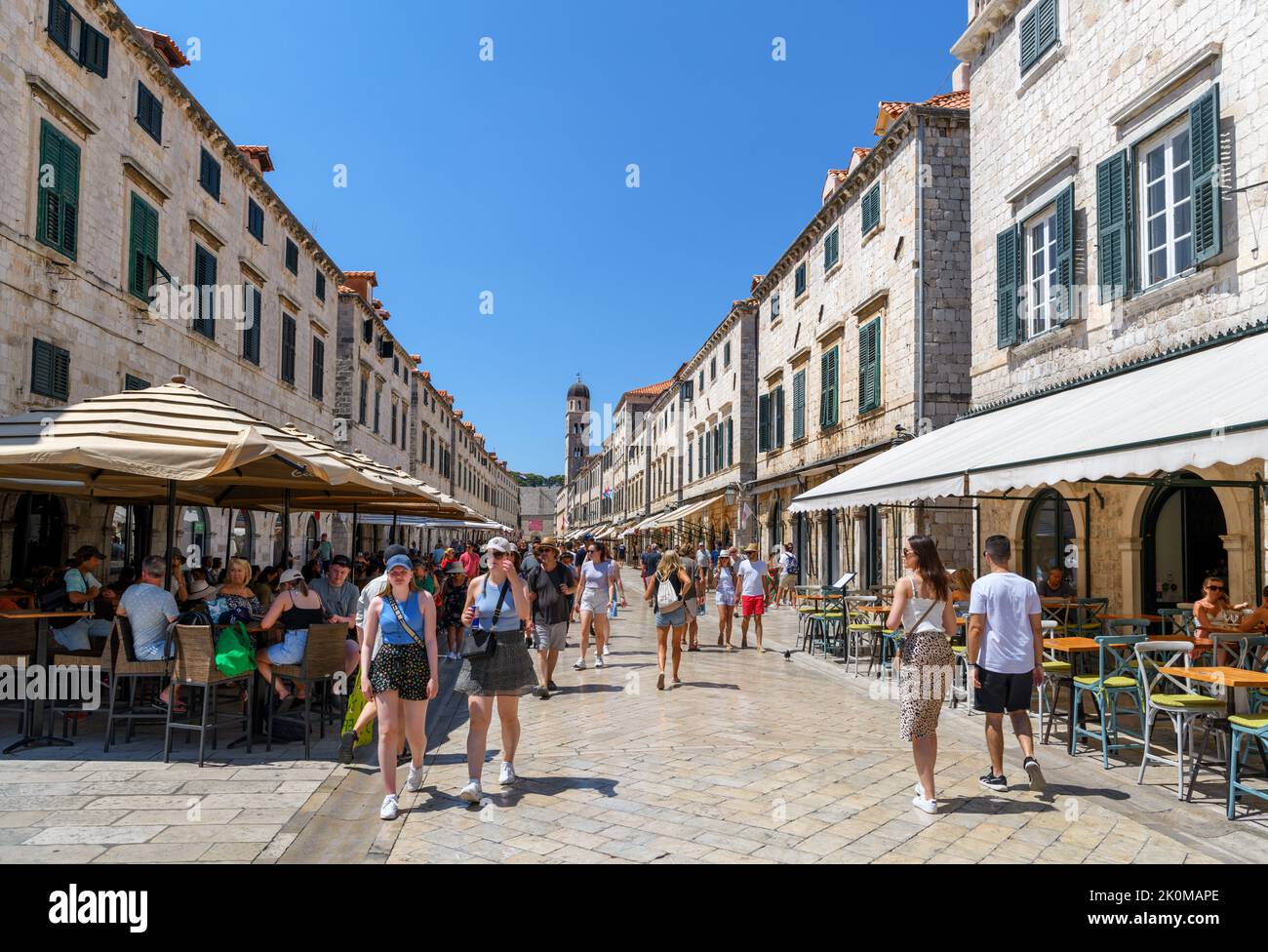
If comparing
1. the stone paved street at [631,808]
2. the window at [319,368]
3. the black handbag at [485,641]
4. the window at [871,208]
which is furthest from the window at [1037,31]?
the window at [319,368]

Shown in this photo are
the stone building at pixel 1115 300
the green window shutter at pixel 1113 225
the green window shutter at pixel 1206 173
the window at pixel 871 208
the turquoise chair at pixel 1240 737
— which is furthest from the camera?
the window at pixel 871 208

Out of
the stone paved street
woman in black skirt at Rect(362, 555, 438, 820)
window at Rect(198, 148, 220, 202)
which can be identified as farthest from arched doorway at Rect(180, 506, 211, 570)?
woman in black skirt at Rect(362, 555, 438, 820)

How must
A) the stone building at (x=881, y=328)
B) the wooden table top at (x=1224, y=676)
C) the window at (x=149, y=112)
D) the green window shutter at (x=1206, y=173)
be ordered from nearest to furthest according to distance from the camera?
the wooden table top at (x=1224, y=676)
the green window shutter at (x=1206, y=173)
the window at (x=149, y=112)
the stone building at (x=881, y=328)

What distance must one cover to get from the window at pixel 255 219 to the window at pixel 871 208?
1373cm

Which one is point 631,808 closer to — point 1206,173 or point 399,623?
point 399,623

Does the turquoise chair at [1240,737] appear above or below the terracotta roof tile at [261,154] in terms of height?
below

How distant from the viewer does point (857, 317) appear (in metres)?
18.7

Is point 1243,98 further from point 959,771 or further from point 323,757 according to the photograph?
point 323,757

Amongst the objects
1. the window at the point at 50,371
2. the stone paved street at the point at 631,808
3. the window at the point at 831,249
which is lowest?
the stone paved street at the point at 631,808

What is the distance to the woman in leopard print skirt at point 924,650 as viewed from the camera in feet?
17.2

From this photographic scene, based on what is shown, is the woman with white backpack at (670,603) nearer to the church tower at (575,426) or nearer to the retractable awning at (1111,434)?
the retractable awning at (1111,434)

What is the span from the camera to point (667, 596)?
9.78 meters

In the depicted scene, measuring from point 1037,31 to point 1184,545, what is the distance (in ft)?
23.6

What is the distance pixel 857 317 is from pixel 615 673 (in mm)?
10882
